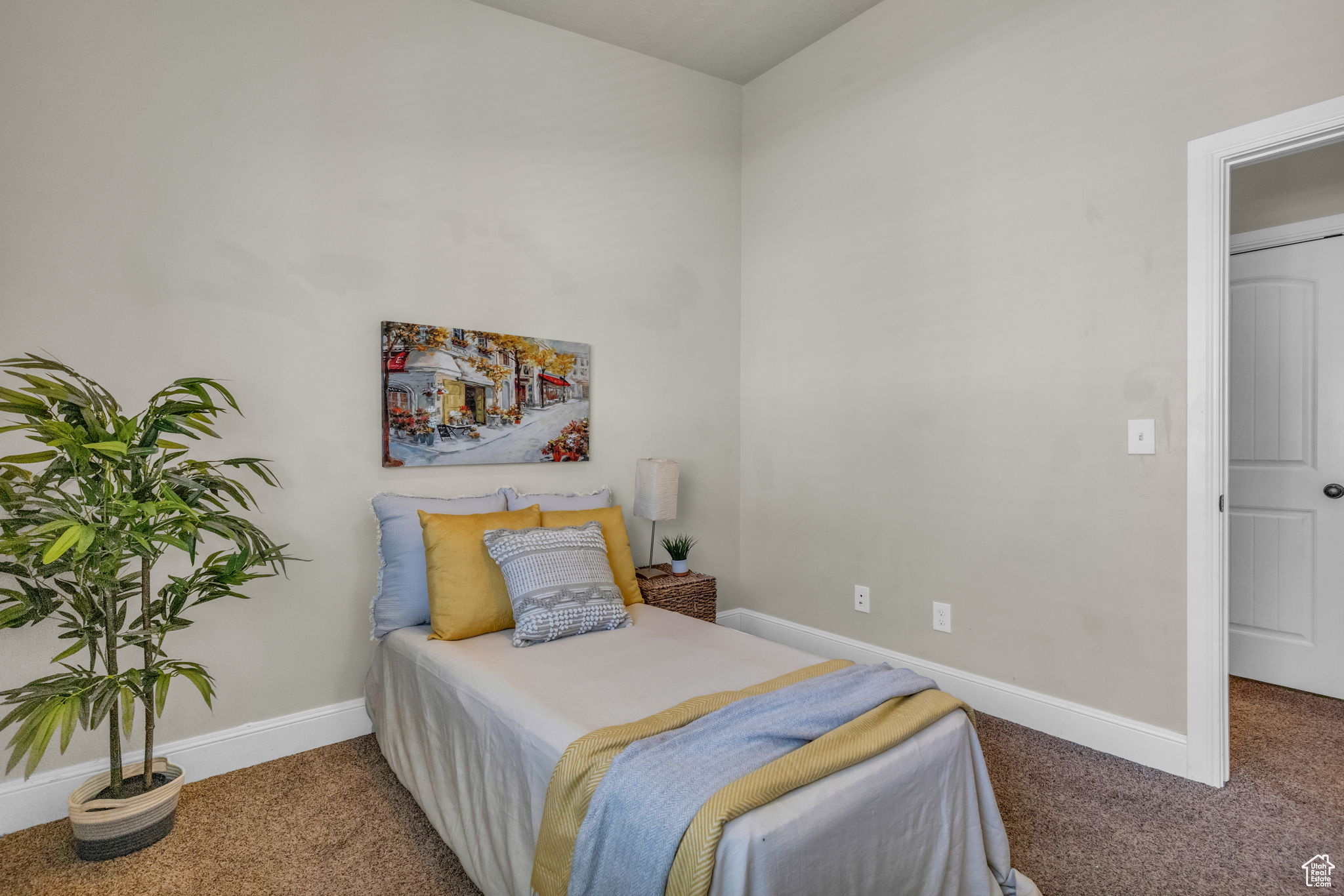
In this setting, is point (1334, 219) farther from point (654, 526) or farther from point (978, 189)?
point (654, 526)

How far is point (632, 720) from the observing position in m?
1.68

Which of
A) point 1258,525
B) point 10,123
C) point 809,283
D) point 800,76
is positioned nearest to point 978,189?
point 809,283

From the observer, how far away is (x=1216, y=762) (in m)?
2.26

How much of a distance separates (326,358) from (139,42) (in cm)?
112

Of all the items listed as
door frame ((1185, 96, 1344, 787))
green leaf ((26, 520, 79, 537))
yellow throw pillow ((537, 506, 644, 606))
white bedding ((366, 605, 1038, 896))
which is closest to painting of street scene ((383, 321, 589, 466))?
yellow throw pillow ((537, 506, 644, 606))

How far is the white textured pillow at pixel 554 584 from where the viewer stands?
233 centimetres

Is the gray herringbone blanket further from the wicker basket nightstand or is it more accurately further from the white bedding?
the wicker basket nightstand

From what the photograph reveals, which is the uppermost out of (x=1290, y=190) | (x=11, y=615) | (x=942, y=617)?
(x=1290, y=190)

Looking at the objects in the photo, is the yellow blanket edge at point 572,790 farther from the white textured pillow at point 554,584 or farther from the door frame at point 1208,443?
the door frame at point 1208,443

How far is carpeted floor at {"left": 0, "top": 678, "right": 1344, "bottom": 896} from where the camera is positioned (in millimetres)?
1856

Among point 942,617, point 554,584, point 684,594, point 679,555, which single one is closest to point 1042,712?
point 942,617

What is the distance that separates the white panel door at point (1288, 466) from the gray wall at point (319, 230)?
8.47 ft

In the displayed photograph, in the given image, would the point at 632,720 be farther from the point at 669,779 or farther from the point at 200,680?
the point at 200,680

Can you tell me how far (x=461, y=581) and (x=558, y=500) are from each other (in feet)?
2.25
